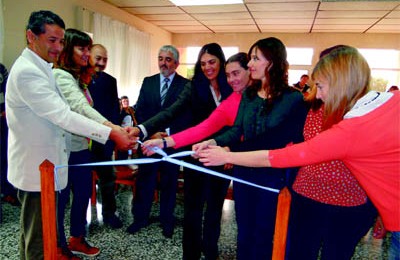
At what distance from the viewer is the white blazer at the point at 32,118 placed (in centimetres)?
156

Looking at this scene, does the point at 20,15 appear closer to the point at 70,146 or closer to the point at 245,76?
the point at 70,146

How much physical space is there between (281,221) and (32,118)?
4.40 feet

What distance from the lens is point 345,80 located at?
1250 millimetres

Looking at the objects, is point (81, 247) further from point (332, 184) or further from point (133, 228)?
point (332, 184)

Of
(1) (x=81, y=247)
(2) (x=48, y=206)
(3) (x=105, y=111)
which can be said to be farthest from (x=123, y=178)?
(2) (x=48, y=206)

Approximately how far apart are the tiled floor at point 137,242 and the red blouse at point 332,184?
1.44 m

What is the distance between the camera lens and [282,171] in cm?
167

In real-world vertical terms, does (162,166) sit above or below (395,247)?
below

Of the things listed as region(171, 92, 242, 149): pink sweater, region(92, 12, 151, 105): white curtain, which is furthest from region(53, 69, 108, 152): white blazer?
→ region(92, 12, 151, 105): white curtain

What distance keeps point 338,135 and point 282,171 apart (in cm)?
56

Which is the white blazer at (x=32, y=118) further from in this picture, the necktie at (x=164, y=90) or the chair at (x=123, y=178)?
the chair at (x=123, y=178)

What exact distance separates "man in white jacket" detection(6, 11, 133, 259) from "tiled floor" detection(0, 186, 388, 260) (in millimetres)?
1011

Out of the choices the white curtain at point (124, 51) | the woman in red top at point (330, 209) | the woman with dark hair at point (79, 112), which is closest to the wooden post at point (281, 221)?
the woman in red top at point (330, 209)

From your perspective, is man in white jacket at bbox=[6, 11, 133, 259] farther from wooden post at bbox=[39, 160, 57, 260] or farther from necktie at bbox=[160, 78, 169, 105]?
necktie at bbox=[160, 78, 169, 105]
